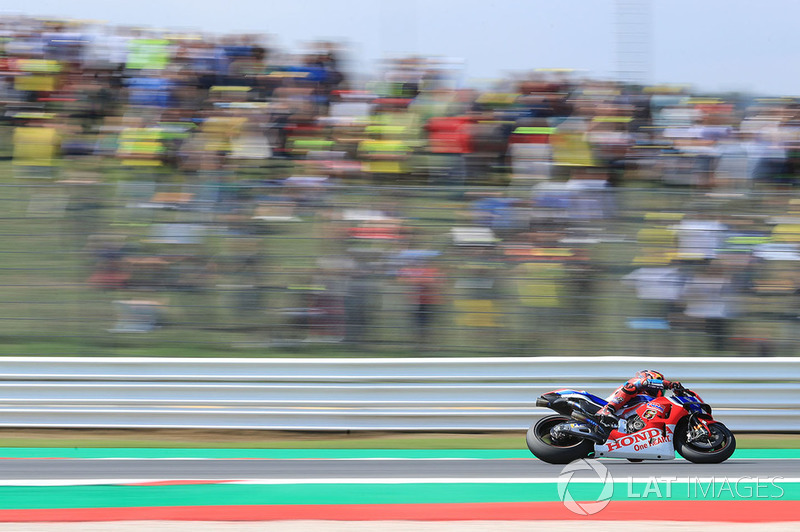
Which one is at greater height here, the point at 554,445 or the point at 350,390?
the point at 554,445

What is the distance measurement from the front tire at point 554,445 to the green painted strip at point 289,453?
3.19 feet

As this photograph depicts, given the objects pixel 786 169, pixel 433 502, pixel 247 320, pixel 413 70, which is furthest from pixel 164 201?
pixel 786 169

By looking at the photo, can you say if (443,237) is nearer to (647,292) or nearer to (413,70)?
(647,292)

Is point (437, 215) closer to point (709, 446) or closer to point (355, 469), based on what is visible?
point (355, 469)

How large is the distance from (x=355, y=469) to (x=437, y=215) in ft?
7.70

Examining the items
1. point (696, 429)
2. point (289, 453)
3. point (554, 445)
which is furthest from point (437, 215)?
point (696, 429)

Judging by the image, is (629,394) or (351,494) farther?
(351,494)

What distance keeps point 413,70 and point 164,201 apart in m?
3.11

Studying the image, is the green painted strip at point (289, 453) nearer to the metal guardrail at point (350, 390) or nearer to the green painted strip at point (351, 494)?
the metal guardrail at point (350, 390)

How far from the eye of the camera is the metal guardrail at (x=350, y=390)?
21.6 ft

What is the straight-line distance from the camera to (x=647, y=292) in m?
6.93

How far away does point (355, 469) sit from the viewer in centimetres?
571
